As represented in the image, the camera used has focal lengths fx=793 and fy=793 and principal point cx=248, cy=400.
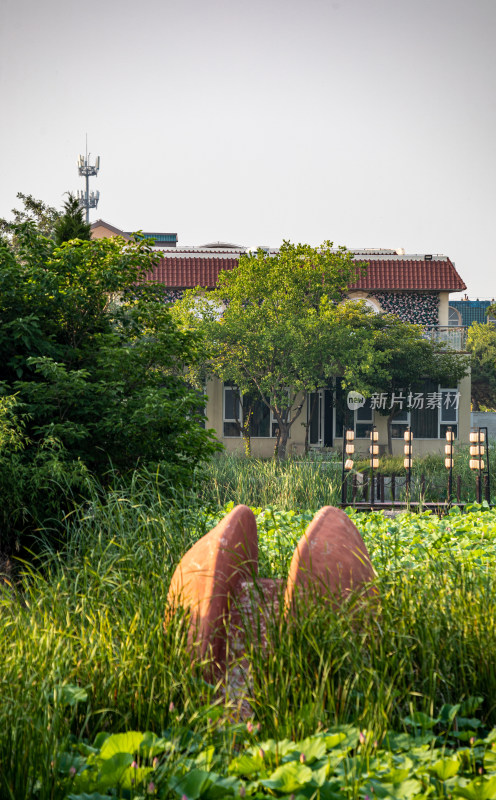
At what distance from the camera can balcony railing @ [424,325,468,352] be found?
2596cm

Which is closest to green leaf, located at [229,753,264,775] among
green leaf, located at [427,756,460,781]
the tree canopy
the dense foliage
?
green leaf, located at [427,756,460,781]

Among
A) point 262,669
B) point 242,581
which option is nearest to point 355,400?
point 242,581

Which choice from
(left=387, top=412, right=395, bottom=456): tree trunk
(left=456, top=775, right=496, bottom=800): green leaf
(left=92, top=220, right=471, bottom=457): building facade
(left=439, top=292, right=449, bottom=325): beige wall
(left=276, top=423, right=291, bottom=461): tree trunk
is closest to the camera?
(left=456, top=775, right=496, bottom=800): green leaf

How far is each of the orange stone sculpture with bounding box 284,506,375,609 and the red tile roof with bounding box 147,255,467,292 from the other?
77.5 feet

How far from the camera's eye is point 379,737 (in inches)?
115

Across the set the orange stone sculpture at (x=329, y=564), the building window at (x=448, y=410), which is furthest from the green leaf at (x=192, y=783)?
the building window at (x=448, y=410)

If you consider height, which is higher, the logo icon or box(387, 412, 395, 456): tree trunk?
the logo icon

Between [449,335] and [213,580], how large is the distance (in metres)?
23.6

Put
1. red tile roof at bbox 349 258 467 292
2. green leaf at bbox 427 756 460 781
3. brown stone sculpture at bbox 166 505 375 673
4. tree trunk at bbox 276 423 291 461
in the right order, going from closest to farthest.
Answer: green leaf at bbox 427 756 460 781 → brown stone sculpture at bbox 166 505 375 673 → tree trunk at bbox 276 423 291 461 → red tile roof at bbox 349 258 467 292

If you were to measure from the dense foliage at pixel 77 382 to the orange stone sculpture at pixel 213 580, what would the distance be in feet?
7.89

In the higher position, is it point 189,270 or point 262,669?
point 189,270

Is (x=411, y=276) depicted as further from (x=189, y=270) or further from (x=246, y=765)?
(x=246, y=765)

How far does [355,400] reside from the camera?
24406mm

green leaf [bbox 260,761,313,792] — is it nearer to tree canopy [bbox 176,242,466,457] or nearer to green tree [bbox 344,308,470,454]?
tree canopy [bbox 176,242,466,457]
